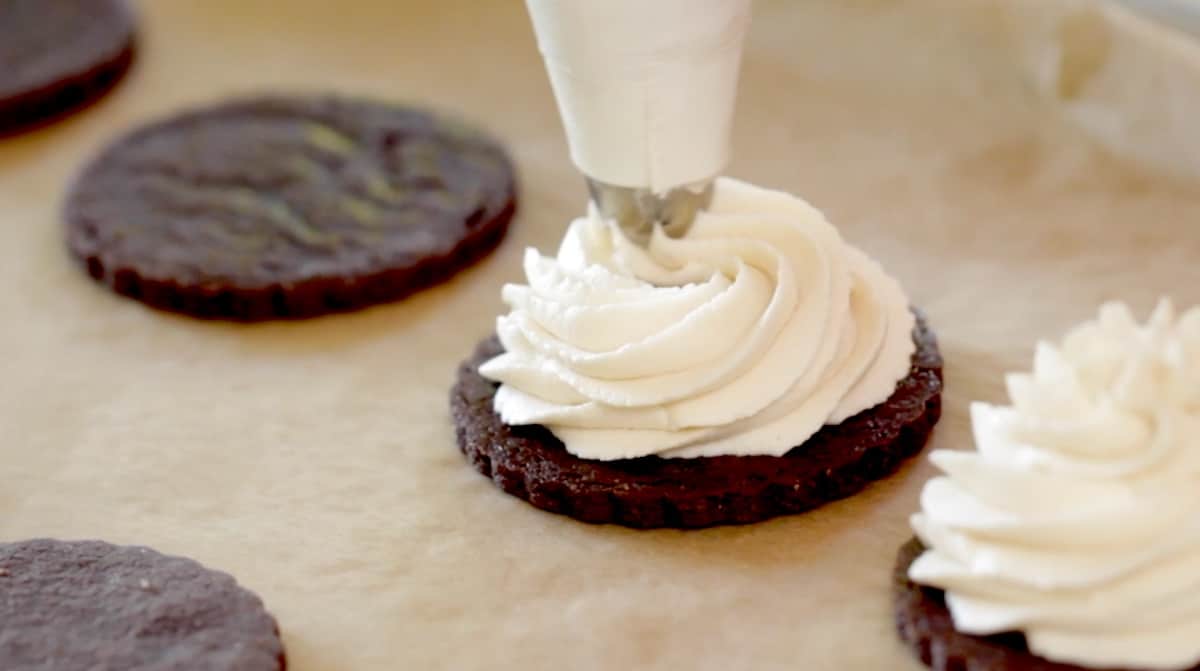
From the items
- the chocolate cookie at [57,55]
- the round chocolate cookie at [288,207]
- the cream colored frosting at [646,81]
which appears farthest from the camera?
the chocolate cookie at [57,55]

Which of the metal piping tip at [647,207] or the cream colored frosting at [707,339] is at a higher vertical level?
the metal piping tip at [647,207]

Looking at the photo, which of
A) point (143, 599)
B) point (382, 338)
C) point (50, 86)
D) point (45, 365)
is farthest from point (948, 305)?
point (50, 86)

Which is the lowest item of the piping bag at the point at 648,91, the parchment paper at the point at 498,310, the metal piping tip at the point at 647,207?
the parchment paper at the point at 498,310

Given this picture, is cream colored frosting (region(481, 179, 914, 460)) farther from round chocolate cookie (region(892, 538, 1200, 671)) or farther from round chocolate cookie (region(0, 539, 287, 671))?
round chocolate cookie (region(0, 539, 287, 671))

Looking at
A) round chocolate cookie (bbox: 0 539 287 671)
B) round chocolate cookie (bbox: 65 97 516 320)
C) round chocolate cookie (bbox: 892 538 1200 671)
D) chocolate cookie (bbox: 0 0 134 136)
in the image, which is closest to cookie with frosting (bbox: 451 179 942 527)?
round chocolate cookie (bbox: 892 538 1200 671)

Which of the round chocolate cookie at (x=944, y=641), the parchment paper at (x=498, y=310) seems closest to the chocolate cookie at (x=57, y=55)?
the parchment paper at (x=498, y=310)

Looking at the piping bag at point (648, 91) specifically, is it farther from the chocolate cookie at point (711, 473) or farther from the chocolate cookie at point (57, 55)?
the chocolate cookie at point (57, 55)
